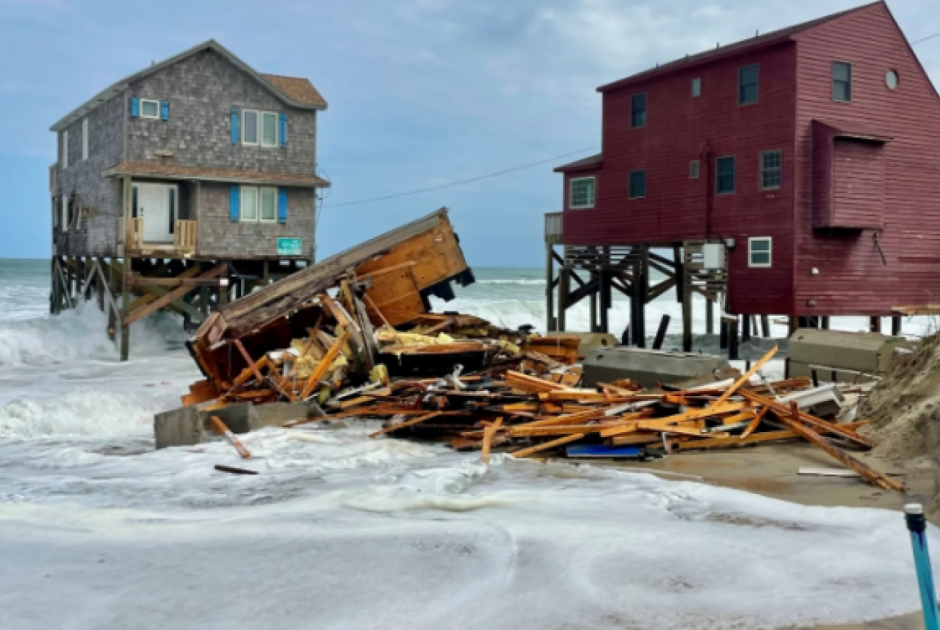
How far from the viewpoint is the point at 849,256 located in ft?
89.9

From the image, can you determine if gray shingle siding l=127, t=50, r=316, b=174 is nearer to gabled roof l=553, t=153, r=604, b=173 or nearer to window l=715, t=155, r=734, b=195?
gabled roof l=553, t=153, r=604, b=173

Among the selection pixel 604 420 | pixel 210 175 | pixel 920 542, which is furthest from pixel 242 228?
pixel 920 542

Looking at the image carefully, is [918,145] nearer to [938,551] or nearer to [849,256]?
[849,256]

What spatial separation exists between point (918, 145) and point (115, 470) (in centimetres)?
2653

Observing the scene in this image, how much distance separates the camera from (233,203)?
31.4 metres

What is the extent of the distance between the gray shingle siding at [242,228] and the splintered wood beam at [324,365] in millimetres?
16781

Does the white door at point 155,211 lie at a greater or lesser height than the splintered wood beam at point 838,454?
greater

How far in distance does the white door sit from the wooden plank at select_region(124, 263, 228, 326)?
1678mm

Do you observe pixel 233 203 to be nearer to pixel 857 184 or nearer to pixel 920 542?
pixel 857 184

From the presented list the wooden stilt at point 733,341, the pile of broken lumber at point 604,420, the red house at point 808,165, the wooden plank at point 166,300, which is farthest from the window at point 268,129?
the pile of broken lumber at point 604,420

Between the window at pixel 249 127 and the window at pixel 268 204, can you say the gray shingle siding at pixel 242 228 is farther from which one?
the window at pixel 249 127

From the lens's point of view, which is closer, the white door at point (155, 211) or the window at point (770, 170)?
the window at point (770, 170)

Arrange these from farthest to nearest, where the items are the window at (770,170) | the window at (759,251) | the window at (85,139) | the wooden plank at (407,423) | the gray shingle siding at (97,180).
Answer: the window at (85,139), the gray shingle siding at (97,180), the window at (759,251), the window at (770,170), the wooden plank at (407,423)

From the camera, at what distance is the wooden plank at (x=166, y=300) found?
30094 mm
